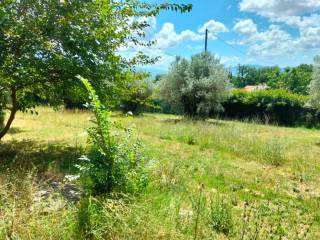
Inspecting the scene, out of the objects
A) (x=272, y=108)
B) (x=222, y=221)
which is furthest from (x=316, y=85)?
(x=222, y=221)

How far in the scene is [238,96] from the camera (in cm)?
2911

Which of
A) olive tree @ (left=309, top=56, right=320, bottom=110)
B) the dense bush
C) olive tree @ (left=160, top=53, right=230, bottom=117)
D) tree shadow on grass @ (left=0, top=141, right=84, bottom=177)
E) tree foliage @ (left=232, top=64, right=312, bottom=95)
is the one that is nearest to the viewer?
tree shadow on grass @ (left=0, top=141, right=84, bottom=177)

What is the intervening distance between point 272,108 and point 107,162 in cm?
2481

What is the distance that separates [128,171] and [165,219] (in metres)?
0.85

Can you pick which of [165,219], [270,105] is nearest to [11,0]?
[165,219]

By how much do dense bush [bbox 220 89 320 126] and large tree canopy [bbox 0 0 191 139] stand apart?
61.1 ft

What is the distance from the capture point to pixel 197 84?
23844 mm

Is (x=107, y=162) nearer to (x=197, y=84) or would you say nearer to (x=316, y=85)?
(x=316, y=85)

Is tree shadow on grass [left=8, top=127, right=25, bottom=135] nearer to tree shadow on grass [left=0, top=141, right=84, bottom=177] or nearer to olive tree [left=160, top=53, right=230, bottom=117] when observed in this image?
tree shadow on grass [left=0, top=141, right=84, bottom=177]

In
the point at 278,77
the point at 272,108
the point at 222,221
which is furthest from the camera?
the point at 278,77

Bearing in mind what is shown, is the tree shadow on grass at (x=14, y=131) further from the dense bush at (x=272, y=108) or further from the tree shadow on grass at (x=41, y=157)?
the dense bush at (x=272, y=108)

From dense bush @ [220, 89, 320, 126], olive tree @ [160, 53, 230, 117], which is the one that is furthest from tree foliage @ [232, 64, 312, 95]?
olive tree @ [160, 53, 230, 117]

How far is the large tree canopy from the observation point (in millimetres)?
7453

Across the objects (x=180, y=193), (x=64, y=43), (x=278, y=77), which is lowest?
(x=180, y=193)
